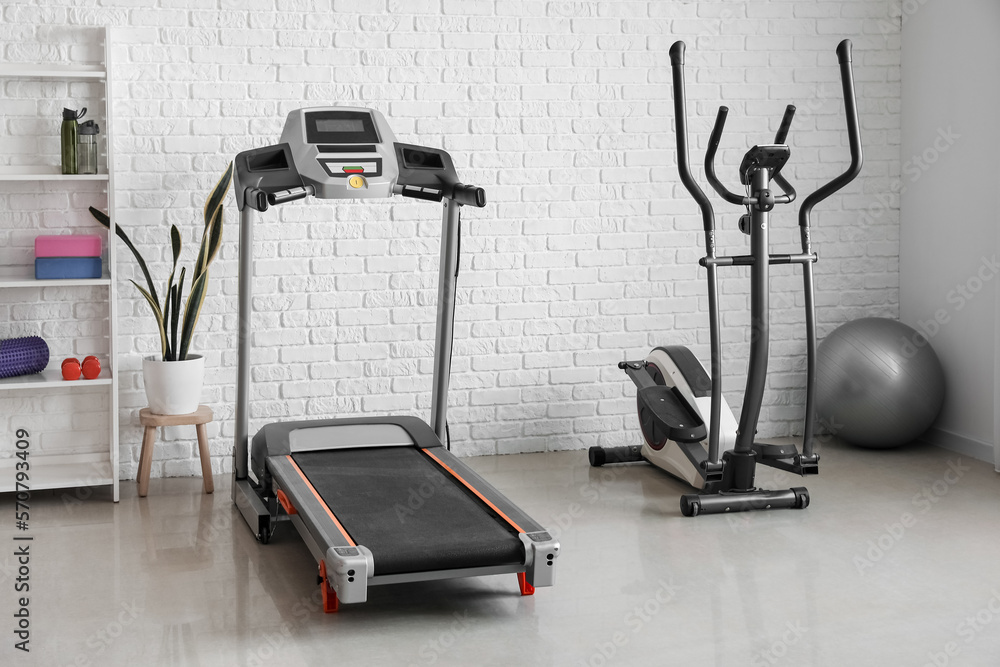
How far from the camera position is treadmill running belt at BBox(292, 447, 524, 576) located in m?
3.06

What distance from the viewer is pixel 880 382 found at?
4.85 metres

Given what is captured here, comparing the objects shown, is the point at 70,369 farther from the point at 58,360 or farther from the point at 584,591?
the point at 584,591

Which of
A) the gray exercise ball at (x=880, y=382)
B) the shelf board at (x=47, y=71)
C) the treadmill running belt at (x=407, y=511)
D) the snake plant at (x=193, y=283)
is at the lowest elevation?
the treadmill running belt at (x=407, y=511)

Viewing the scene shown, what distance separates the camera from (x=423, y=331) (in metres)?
4.94

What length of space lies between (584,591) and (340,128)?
188 centimetres

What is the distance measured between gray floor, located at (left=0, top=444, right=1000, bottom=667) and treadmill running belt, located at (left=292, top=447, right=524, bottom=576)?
0.20 metres

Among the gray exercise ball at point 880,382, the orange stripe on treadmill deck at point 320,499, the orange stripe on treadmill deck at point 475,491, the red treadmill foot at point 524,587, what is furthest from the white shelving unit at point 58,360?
the gray exercise ball at point 880,382

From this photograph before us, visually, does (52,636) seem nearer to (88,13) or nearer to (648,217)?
(88,13)

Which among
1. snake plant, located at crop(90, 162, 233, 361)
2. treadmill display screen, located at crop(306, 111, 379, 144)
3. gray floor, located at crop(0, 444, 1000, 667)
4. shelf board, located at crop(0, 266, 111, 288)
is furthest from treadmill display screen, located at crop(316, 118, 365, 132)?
gray floor, located at crop(0, 444, 1000, 667)

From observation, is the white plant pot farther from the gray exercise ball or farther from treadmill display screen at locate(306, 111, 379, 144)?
the gray exercise ball

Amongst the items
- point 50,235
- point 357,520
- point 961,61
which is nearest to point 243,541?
point 357,520

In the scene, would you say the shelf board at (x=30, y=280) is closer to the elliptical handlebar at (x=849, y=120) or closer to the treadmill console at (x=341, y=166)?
the treadmill console at (x=341, y=166)

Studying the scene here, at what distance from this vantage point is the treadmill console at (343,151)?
3.63 metres

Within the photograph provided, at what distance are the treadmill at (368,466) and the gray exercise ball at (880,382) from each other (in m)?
1.97
